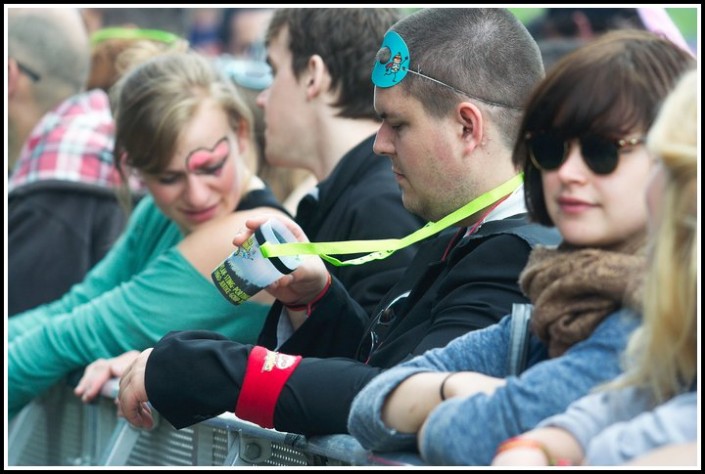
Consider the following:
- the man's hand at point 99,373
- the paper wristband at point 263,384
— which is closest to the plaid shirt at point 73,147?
the man's hand at point 99,373

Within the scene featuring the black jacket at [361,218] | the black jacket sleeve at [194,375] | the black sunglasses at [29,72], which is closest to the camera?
the black jacket sleeve at [194,375]

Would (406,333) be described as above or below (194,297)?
above

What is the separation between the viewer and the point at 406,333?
281 centimetres

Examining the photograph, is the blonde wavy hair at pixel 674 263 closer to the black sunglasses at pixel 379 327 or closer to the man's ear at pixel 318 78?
the black sunglasses at pixel 379 327

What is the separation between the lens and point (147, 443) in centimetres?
400

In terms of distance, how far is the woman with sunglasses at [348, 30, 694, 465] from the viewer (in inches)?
80.2

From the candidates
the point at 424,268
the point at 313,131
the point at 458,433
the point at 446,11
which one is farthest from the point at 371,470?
the point at 313,131

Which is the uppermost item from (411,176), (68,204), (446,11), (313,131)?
(446,11)

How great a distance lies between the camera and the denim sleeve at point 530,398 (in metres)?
2.03

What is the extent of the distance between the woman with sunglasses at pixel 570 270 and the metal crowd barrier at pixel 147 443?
0.45 feet

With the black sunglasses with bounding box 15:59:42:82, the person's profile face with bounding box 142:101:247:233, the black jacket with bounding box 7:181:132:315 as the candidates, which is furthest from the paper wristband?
the black sunglasses with bounding box 15:59:42:82

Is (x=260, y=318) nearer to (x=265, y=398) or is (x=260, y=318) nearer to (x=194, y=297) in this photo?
(x=194, y=297)

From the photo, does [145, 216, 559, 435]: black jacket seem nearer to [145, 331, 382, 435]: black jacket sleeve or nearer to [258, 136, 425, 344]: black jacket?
[145, 331, 382, 435]: black jacket sleeve

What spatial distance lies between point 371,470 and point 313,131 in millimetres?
2268
